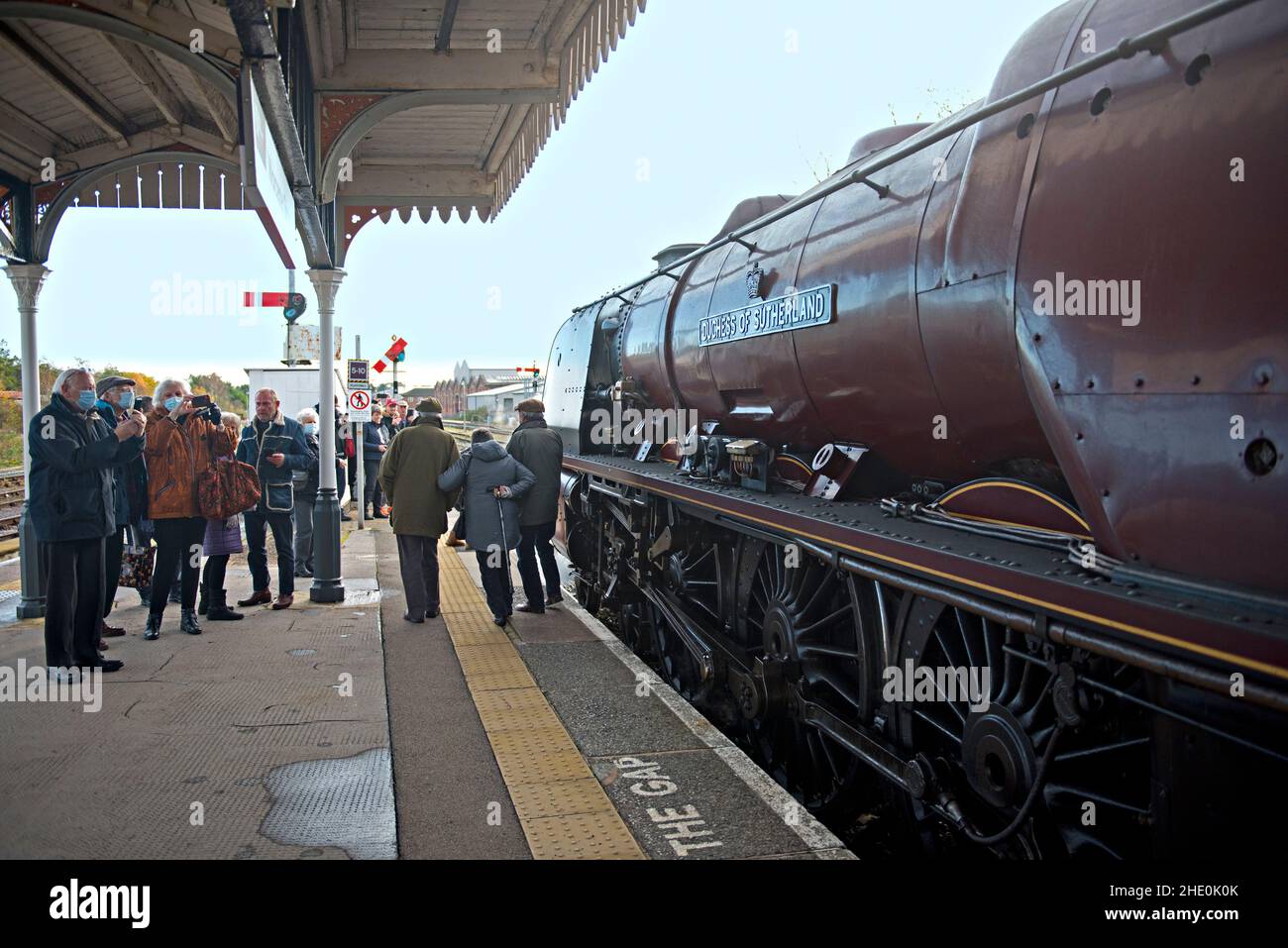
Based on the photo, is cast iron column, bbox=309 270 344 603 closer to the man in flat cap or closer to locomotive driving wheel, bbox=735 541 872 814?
the man in flat cap

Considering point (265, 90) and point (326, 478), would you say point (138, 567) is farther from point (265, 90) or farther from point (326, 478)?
point (265, 90)

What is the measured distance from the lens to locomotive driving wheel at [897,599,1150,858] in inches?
102

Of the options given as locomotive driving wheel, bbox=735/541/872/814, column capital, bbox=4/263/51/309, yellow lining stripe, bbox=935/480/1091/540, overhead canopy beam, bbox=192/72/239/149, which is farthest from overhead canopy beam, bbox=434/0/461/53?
yellow lining stripe, bbox=935/480/1091/540

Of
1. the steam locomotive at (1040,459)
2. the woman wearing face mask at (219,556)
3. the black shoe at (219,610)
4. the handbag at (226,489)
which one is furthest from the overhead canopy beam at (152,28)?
the black shoe at (219,610)

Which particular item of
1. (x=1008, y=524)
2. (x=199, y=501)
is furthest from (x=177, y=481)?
(x=1008, y=524)

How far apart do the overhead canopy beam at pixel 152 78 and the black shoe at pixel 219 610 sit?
3.83 metres

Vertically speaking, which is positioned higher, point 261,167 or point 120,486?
point 261,167

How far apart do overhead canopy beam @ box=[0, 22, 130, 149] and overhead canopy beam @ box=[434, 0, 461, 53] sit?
249 cm

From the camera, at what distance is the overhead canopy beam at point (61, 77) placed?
220 inches

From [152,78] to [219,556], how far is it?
11.8 feet

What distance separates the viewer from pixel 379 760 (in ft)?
14.6
